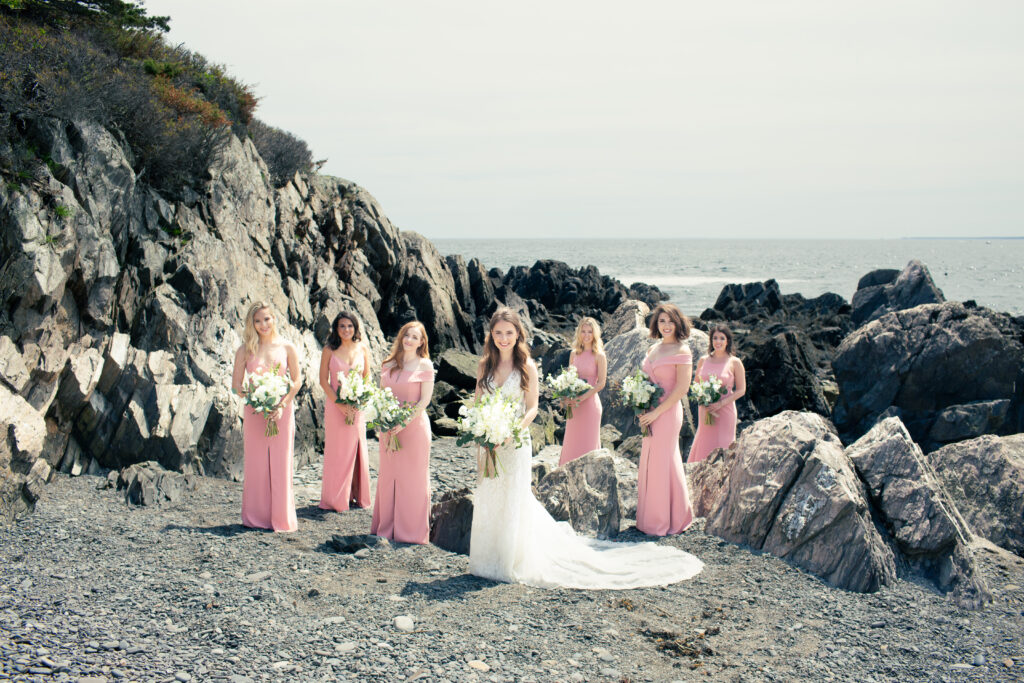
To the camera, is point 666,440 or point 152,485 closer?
point 666,440

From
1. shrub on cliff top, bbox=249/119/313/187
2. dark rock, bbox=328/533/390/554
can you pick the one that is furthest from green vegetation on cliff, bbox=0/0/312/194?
dark rock, bbox=328/533/390/554

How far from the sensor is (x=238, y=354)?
390 inches

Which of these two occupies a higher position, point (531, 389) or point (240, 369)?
point (531, 389)

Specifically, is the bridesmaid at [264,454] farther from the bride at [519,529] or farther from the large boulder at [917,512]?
the large boulder at [917,512]

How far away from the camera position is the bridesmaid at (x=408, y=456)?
377 inches

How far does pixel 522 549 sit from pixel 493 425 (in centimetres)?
142

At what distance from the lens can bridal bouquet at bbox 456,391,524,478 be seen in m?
7.74

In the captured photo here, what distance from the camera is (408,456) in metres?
9.69

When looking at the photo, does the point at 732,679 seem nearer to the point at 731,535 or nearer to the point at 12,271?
the point at 731,535

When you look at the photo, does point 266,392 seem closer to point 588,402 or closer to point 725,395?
point 588,402

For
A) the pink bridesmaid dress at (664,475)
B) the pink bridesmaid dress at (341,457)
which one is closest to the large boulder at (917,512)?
the pink bridesmaid dress at (664,475)

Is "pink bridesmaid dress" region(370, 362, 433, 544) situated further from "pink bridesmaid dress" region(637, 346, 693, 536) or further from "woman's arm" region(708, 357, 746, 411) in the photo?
"woman's arm" region(708, 357, 746, 411)

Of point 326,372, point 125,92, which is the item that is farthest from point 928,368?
point 125,92

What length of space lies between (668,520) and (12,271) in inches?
369
